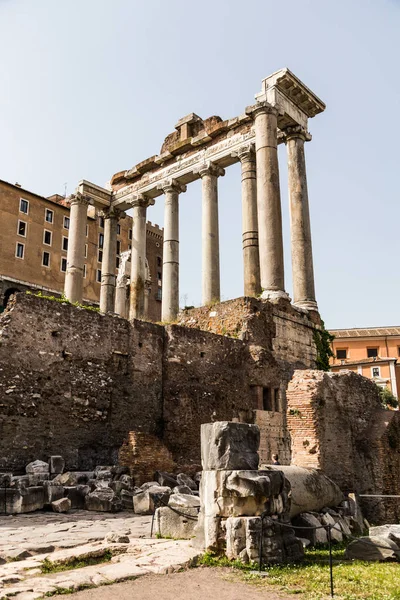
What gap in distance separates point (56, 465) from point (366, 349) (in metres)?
41.9

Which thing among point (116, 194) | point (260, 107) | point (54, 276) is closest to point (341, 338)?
point (54, 276)

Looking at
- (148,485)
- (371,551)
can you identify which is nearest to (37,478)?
(148,485)

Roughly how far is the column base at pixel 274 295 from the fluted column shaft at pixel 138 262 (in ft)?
23.3

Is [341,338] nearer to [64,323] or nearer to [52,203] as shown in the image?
[52,203]

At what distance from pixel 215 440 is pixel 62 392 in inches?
255

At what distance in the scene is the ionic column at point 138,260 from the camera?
24.7 meters

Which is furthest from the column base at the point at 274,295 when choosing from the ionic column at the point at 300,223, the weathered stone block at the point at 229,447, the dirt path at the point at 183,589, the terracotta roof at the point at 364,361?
the terracotta roof at the point at 364,361

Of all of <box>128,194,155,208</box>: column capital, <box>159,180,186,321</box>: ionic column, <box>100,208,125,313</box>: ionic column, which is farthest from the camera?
<box>100,208,125,313</box>: ionic column

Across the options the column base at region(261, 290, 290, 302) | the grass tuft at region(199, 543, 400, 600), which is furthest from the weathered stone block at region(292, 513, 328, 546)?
the column base at region(261, 290, 290, 302)

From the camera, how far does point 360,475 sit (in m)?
12.9

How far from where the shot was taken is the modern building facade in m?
45.6

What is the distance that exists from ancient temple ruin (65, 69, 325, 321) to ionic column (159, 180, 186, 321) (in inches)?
1.6

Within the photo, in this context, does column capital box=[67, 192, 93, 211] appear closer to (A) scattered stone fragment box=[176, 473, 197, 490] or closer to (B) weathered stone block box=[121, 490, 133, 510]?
(A) scattered stone fragment box=[176, 473, 197, 490]

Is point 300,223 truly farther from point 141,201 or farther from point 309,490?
point 309,490
